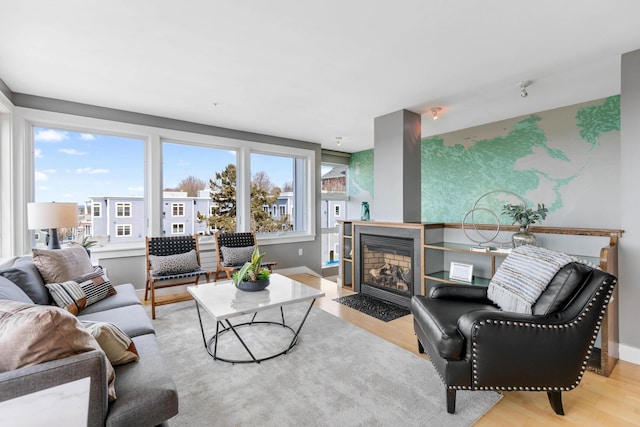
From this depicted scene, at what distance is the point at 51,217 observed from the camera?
113 inches

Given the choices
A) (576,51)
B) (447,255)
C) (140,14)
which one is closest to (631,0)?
(576,51)

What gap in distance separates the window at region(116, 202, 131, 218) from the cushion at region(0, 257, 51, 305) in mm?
1808

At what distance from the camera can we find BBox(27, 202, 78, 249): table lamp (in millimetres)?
2826

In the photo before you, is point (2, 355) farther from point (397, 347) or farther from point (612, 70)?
point (612, 70)

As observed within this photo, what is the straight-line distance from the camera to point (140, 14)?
1936 mm

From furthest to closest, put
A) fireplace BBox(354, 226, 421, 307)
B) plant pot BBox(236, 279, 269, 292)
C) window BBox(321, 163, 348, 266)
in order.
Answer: window BBox(321, 163, 348, 266)
fireplace BBox(354, 226, 421, 307)
plant pot BBox(236, 279, 269, 292)

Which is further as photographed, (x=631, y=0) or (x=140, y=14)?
(x=140, y=14)

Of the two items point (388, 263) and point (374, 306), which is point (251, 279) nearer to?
point (374, 306)

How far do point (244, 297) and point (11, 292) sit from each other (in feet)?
4.63

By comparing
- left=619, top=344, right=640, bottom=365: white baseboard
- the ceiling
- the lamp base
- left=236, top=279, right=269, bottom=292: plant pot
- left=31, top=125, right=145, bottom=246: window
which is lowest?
left=619, top=344, right=640, bottom=365: white baseboard

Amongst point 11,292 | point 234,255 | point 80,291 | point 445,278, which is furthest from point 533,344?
point 234,255

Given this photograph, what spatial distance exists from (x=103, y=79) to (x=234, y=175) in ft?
7.25

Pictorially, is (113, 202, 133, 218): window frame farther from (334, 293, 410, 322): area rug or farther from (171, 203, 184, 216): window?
(334, 293, 410, 322): area rug

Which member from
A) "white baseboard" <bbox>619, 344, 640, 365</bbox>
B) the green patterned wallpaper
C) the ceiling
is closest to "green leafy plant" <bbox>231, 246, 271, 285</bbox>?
the ceiling
